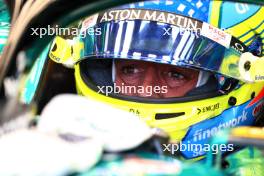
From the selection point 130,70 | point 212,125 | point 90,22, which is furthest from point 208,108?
point 90,22

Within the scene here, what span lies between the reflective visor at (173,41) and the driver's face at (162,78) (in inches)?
4.3

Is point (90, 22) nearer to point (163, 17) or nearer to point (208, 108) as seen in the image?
point (163, 17)

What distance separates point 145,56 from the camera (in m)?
1.56

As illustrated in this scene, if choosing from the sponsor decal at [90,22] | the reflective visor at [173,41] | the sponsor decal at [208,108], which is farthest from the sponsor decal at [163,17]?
the sponsor decal at [208,108]

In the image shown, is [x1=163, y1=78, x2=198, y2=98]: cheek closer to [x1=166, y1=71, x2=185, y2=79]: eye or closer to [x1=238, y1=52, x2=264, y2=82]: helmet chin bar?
[x1=166, y1=71, x2=185, y2=79]: eye

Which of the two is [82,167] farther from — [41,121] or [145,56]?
[145,56]

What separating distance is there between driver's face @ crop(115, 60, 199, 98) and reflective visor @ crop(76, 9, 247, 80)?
4.3 inches

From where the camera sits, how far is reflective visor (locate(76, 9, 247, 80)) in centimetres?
155

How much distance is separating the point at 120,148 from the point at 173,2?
39.5 inches

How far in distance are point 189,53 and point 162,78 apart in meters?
0.16

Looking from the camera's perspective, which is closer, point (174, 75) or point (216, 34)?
point (216, 34)

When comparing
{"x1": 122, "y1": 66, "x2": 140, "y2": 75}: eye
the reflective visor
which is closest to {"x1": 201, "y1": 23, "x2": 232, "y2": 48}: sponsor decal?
the reflective visor

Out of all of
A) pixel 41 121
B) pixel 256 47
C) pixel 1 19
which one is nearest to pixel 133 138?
pixel 41 121

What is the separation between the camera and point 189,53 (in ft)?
5.09
